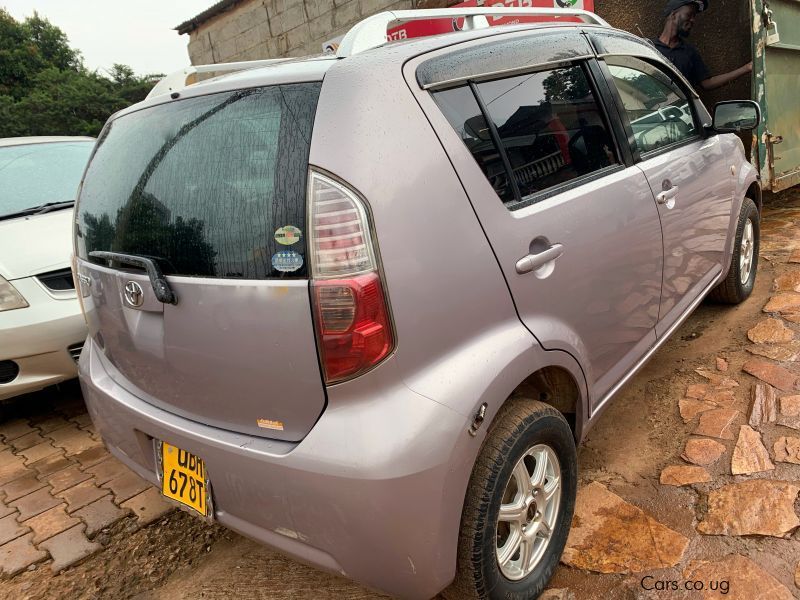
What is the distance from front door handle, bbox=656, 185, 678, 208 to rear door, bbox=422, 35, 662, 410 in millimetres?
112

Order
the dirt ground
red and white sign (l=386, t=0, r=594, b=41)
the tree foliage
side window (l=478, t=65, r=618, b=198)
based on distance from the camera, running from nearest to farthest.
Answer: side window (l=478, t=65, r=618, b=198) → the dirt ground → red and white sign (l=386, t=0, r=594, b=41) → the tree foliage

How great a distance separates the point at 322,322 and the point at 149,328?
611 mm

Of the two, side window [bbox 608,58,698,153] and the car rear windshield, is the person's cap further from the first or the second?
the car rear windshield

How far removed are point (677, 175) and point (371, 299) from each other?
176 centimetres

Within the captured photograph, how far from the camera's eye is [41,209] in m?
3.57

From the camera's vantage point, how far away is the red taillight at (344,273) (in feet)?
4.23

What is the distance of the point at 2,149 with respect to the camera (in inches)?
161

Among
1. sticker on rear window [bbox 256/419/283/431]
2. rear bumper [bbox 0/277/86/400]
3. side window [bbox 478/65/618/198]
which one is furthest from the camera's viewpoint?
rear bumper [bbox 0/277/86/400]

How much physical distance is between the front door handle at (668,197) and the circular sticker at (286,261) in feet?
5.11

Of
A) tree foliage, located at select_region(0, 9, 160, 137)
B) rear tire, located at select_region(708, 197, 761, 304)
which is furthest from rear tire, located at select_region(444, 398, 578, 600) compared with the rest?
tree foliage, located at select_region(0, 9, 160, 137)

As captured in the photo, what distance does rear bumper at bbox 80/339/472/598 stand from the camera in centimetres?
129

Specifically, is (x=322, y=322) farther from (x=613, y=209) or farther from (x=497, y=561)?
(x=613, y=209)

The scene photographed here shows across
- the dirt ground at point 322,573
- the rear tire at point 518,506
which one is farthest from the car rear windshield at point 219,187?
the dirt ground at point 322,573

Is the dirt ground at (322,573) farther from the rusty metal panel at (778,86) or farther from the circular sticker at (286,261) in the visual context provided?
the rusty metal panel at (778,86)
